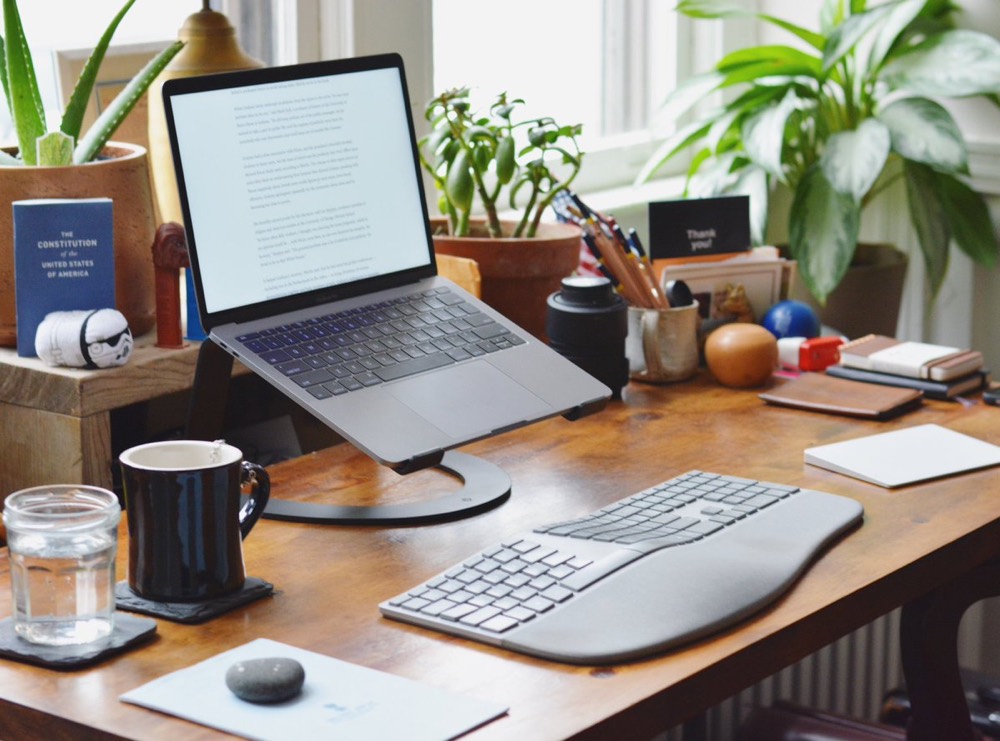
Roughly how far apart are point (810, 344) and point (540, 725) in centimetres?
104

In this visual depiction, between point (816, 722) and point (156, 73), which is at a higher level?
point (156, 73)

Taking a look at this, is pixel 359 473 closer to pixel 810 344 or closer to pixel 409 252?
pixel 409 252

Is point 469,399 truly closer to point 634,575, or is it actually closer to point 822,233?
point 634,575

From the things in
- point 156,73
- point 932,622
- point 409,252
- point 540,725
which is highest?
point 156,73

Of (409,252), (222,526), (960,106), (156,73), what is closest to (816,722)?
(409,252)

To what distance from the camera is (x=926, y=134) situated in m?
2.42

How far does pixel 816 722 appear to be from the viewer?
5.22 ft

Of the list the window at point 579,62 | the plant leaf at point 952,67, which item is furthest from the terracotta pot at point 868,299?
the window at point 579,62

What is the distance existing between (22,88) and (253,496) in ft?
1.96

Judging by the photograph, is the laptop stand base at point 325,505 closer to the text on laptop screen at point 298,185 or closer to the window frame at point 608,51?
the text on laptop screen at point 298,185

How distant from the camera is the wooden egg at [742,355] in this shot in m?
1.76

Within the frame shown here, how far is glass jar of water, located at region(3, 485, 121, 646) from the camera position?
1.01 meters

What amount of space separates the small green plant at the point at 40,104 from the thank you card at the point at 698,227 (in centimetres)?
68

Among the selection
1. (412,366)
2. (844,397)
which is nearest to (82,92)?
(412,366)
